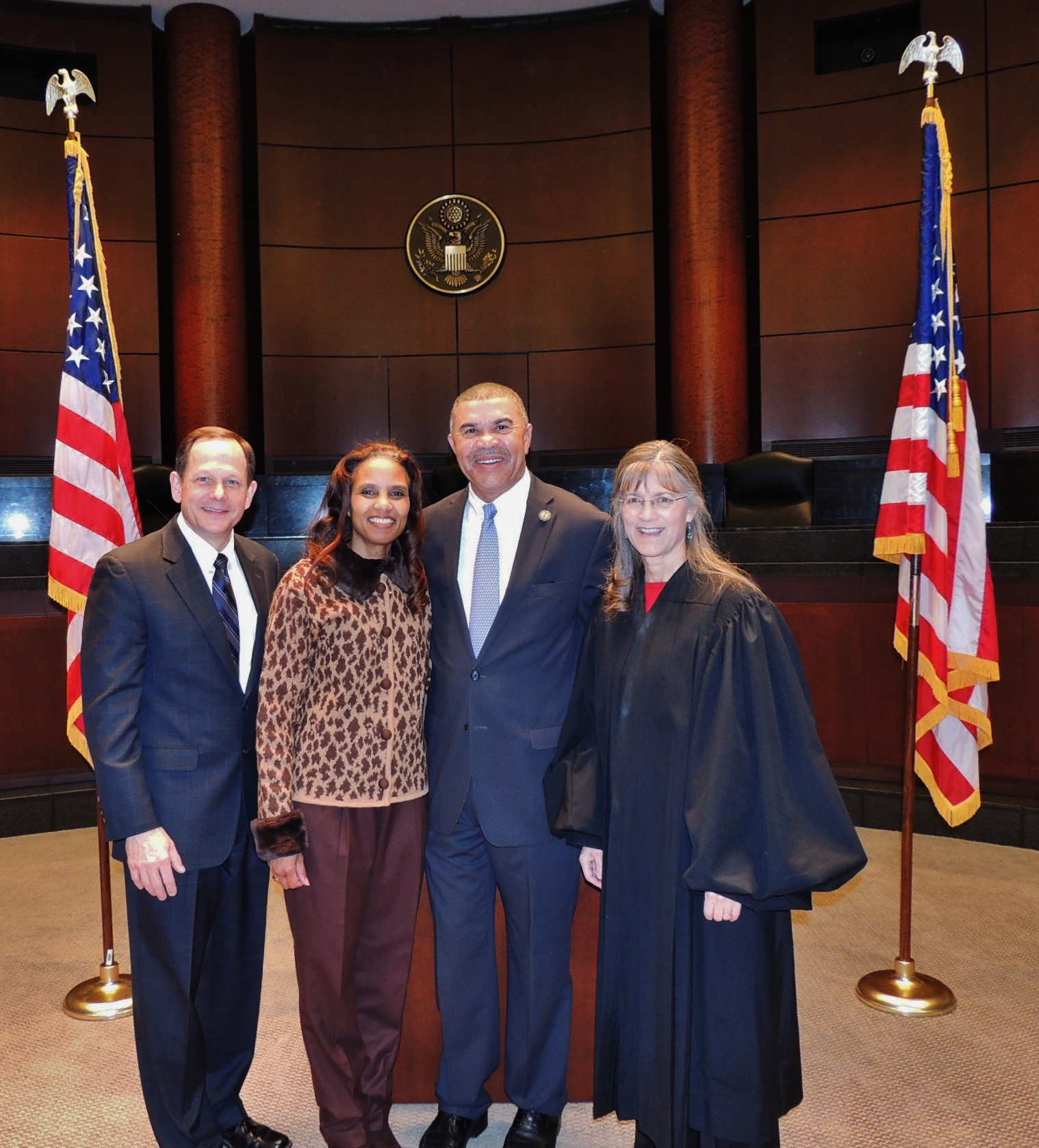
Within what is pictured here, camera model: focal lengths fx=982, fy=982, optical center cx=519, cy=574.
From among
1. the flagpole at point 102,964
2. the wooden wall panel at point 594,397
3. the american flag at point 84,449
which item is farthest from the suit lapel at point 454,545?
the wooden wall panel at point 594,397

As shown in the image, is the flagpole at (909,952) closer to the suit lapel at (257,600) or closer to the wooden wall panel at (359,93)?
the suit lapel at (257,600)

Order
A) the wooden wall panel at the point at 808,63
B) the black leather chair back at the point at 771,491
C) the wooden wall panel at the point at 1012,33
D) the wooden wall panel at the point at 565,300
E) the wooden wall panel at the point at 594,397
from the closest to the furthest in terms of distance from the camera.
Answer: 1. the black leather chair back at the point at 771,491
2. the wooden wall panel at the point at 1012,33
3. the wooden wall panel at the point at 808,63
4. the wooden wall panel at the point at 565,300
5. the wooden wall panel at the point at 594,397

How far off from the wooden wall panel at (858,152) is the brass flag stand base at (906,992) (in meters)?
6.14

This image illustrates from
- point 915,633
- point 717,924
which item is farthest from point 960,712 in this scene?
point 717,924

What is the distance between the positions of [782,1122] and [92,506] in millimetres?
2832

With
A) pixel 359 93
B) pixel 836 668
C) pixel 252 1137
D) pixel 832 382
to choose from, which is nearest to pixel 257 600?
pixel 252 1137

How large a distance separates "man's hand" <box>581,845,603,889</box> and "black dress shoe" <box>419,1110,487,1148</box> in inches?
27.1

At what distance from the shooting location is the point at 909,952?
3201 millimetres

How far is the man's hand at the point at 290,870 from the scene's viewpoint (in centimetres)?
205

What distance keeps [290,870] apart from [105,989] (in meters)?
1.61

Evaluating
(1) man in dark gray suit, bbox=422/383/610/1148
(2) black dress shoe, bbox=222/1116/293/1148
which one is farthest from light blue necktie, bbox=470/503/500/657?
(2) black dress shoe, bbox=222/1116/293/1148

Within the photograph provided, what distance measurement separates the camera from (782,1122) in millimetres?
2455

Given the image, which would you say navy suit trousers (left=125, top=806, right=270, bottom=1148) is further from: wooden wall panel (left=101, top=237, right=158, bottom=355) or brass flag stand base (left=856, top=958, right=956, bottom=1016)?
wooden wall panel (left=101, top=237, right=158, bottom=355)

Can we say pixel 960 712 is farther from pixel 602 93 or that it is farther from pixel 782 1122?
pixel 602 93
